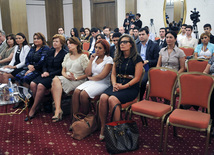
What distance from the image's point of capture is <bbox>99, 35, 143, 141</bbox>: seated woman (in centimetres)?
304

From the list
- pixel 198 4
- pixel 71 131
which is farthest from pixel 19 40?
pixel 198 4

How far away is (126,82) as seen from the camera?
10.7ft

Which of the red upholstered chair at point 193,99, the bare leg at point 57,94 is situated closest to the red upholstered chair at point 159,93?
the red upholstered chair at point 193,99

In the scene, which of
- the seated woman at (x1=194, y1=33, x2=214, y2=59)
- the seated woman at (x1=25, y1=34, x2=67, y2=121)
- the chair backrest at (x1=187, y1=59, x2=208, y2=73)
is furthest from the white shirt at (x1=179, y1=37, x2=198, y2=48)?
the seated woman at (x1=25, y1=34, x2=67, y2=121)

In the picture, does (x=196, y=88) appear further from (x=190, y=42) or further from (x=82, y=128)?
(x=190, y=42)

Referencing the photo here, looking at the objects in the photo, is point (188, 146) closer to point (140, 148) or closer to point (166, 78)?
point (140, 148)

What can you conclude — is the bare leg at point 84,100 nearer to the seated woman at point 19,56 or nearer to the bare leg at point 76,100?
the bare leg at point 76,100

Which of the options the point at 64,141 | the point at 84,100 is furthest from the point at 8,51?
the point at 64,141

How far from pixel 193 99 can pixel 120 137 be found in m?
1.02

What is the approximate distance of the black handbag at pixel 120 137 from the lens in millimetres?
2670

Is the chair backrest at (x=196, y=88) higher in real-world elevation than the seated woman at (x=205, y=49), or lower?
lower

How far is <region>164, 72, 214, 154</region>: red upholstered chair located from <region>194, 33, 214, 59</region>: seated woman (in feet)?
7.09

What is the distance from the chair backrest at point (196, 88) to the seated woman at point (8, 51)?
3.79m

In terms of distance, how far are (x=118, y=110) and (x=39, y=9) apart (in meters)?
10.9
